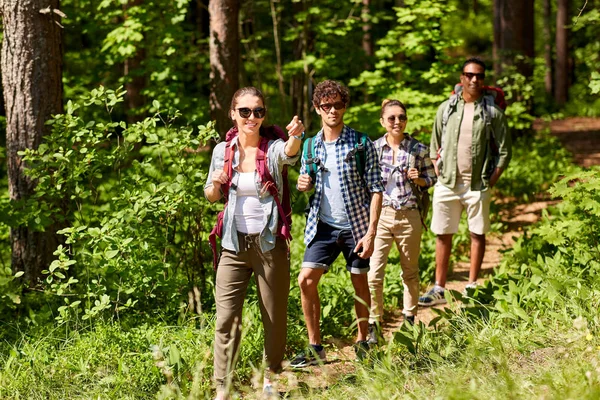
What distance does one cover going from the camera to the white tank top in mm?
4715

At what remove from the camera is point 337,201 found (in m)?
5.32

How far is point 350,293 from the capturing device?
6.78m

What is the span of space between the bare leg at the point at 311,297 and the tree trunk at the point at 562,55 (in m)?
20.1

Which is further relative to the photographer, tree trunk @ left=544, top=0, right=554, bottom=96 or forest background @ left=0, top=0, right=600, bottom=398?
tree trunk @ left=544, top=0, right=554, bottom=96

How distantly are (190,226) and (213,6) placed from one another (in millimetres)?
3648

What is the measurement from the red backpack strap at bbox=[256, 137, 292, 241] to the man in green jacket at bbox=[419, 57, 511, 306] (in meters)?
2.82

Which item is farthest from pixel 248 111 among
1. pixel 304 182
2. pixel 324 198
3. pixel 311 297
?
pixel 311 297

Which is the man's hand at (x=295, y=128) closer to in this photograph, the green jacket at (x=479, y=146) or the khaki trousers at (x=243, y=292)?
the khaki trousers at (x=243, y=292)

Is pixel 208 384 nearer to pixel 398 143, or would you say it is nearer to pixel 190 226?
pixel 190 226

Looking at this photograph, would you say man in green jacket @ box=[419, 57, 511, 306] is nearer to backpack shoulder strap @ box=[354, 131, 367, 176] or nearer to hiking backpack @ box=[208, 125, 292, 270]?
backpack shoulder strap @ box=[354, 131, 367, 176]

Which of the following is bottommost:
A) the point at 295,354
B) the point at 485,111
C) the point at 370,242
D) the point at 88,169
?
the point at 295,354

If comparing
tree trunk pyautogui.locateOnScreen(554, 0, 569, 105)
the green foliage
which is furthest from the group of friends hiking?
tree trunk pyautogui.locateOnScreen(554, 0, 569, 105)

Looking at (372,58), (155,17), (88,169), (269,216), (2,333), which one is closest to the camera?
(269,216)

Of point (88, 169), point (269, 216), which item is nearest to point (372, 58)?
point (88, 169)
